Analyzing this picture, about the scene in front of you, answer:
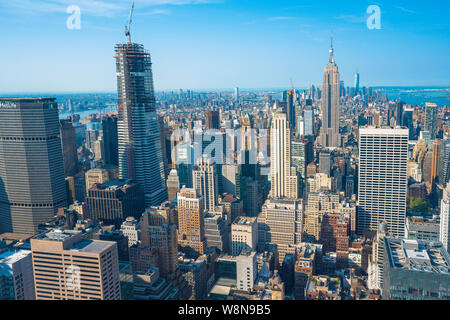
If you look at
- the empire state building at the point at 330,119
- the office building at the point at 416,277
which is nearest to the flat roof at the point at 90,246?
the office building at the point at 416,277

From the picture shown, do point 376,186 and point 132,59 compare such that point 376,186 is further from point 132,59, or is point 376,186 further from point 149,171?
point 132,59

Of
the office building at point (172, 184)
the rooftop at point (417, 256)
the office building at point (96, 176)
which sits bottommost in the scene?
the office building at point (172, 184)

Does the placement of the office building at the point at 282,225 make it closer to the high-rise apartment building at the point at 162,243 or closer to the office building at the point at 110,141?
the high-rise apartment building at the point at 162,243

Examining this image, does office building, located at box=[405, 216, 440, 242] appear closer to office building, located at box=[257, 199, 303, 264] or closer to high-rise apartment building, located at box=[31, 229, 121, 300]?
office building, located at box=[257, 199, 303, 264]

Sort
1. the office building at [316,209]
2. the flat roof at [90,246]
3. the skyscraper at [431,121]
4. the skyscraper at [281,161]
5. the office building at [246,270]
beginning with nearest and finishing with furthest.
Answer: the flat roof at [90,246]
the office building at [246,270]
the office building at [316,209]
the skyscraper at [431,121]
the skyscraper at [281,161]

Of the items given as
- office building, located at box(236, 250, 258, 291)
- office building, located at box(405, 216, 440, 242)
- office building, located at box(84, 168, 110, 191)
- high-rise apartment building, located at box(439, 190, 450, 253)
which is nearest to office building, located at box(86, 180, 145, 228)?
office building, located at box(84, 168, 110, 191)

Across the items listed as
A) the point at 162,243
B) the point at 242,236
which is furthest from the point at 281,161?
the point at 162,243
